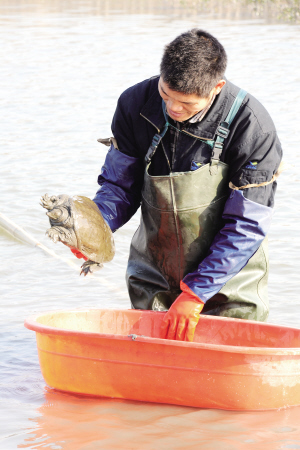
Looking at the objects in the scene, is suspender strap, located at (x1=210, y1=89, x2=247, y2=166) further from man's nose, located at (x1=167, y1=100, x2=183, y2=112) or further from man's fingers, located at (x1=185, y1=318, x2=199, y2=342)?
man's fingers, located at (x1=185, y1=318, x2=199, y2=342)

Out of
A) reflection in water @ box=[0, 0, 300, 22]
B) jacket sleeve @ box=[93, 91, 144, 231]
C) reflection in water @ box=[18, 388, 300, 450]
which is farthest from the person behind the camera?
reflection in water @ box=[0, 0, 300, 22]

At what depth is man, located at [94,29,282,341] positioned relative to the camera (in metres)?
2.99

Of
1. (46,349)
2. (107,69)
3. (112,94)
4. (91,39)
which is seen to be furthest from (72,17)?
(46,349)

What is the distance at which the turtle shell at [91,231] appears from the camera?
3.08m

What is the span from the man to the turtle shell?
0.45 feet

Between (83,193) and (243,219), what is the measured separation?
4.33 meters

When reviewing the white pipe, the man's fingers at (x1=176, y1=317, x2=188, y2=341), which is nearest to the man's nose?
the man's fingers at (x1=176, y1=317, x2=188, y2=341)

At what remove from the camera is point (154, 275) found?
3.46 metres

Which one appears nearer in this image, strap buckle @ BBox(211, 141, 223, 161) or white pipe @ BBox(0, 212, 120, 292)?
strap buckle @ BBox(211, 141, 223, 161)

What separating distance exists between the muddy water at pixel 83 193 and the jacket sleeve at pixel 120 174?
92 centimetres

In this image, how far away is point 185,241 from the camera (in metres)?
3.29

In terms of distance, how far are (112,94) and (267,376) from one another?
970 cm

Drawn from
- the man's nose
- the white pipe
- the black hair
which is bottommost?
the white pipe

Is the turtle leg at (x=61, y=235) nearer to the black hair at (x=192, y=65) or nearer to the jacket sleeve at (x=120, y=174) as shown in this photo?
the jacket sleeve at (x=120, y=174)
